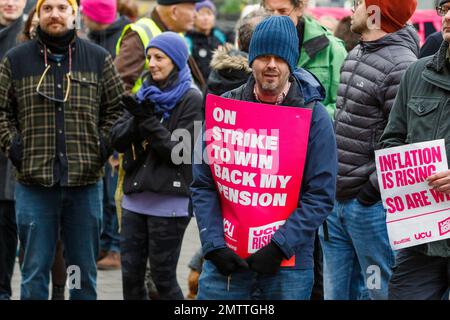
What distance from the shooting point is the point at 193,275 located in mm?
8000

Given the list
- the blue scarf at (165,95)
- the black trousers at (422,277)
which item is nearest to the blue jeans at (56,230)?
the blue scarf at (165,95)

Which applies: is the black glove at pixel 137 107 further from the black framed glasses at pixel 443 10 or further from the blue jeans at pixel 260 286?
the black framed glasses at pixel 443 10

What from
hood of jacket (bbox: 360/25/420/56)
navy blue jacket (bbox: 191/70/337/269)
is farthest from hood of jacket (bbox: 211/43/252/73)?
navy blue jacket (bbox: 191/70/337/269)

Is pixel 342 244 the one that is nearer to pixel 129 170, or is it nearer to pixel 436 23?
pixel 129 170

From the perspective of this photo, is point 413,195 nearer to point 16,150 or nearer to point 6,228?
point 16,150

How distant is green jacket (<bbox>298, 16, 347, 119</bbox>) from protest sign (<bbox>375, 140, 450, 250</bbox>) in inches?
62.8

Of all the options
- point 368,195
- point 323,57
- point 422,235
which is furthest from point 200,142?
point 323,57

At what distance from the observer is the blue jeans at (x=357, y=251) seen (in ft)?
20.3

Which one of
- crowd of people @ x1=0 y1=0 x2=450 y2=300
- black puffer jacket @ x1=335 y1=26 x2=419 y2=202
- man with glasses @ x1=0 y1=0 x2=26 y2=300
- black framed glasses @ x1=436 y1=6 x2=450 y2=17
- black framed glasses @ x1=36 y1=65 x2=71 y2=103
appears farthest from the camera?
man with glasses @ x1=0 y1=0 x2=26 y2=300

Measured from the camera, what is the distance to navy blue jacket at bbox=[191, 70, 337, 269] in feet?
16.8

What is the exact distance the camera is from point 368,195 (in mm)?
5938

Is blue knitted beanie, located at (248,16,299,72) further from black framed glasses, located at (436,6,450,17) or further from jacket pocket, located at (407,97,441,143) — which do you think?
black framed glasses, located at (436,6,450,17)

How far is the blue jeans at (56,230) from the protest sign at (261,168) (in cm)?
190
